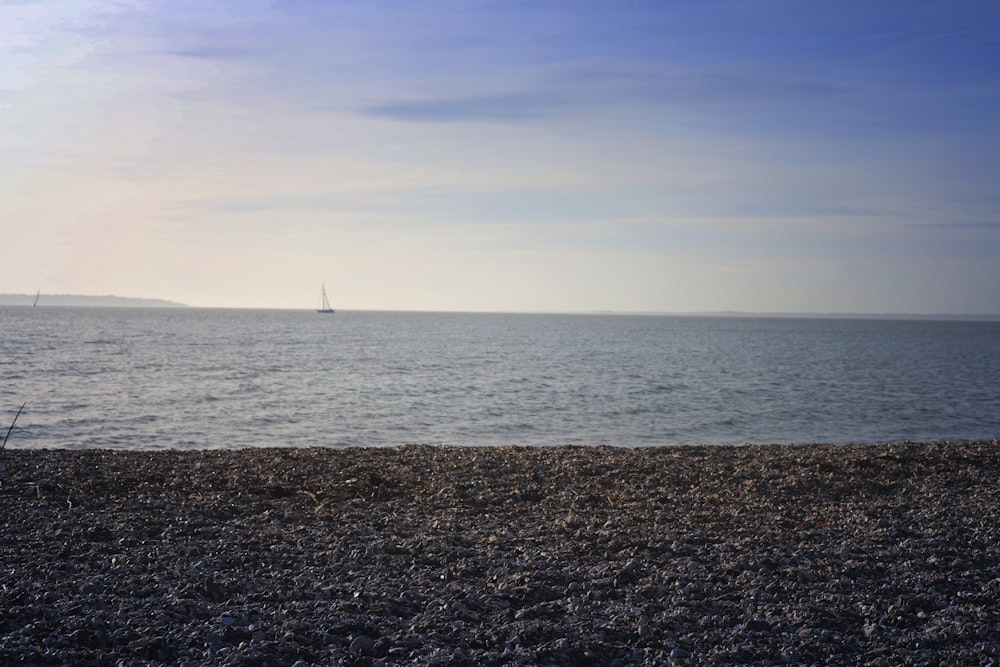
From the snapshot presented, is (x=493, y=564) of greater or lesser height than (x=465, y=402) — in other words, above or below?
above

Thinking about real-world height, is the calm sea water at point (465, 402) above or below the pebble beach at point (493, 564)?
below

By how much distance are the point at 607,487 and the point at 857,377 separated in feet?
139

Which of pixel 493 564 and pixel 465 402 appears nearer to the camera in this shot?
pixel 493 564

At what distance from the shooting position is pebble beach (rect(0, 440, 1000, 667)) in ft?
22.4

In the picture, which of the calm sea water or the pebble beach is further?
the calm sea water

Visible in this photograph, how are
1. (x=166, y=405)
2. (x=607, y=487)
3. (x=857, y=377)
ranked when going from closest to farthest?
1. (x=607, y=487)
2. (x=166, y=405)
3. (x=857, y=377)

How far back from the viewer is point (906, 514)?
11703mm

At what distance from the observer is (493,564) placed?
29.6 ft

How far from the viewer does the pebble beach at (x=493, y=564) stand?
6.82 m

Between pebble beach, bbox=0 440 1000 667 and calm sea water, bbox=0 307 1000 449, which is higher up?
pebble beach, bbox=0 440 1000 667

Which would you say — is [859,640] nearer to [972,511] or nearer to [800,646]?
[800,646]

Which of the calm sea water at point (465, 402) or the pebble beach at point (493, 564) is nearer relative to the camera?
the pebble beach at point (493, 564)

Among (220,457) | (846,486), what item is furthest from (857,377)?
(220,457)

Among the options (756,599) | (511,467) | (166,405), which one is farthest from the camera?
(166,405)
